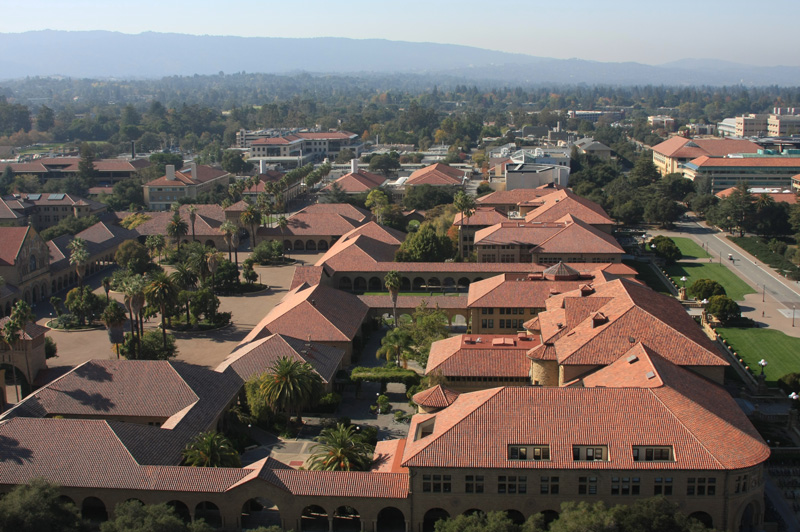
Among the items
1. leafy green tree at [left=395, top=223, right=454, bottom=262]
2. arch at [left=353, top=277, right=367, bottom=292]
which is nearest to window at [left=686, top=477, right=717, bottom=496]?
arch at [left=353, top=277, right=367, bottom=292]

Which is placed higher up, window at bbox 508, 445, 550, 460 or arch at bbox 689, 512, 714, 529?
window at bbox 508, 445, 550, 460

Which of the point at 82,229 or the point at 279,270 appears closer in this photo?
the point at 279,270

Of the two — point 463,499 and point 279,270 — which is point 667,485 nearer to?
point 463,499

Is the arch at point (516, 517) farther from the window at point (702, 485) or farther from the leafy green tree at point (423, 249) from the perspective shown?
the leafy green tree at point (423, 249)

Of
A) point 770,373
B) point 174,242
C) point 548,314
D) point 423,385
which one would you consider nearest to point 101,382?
point 423,385

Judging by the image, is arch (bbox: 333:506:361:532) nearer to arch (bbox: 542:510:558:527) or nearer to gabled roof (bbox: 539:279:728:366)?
arch (bbox: 542:510:558:527)

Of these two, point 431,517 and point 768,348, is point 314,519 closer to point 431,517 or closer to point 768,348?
point 431,517
